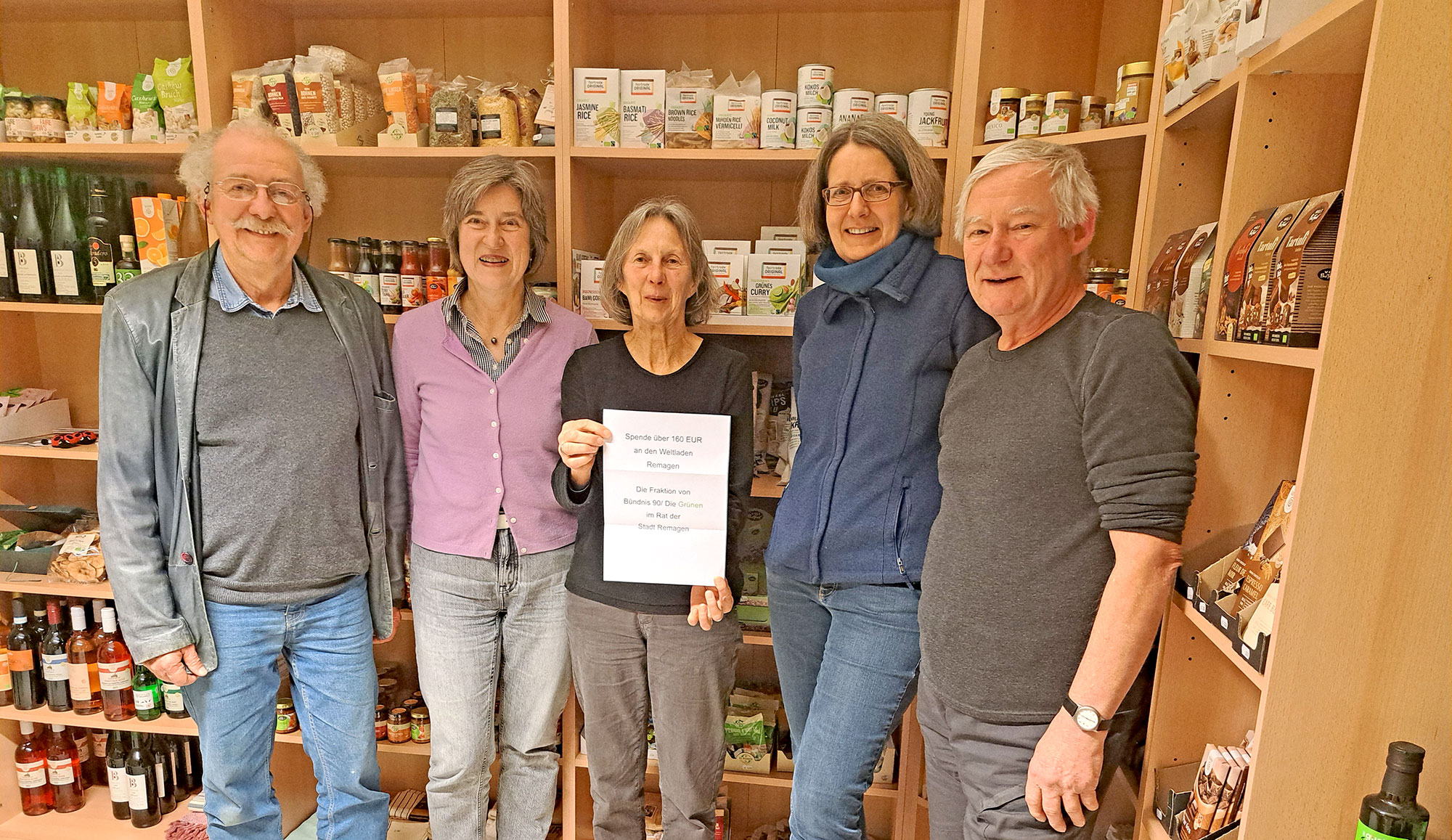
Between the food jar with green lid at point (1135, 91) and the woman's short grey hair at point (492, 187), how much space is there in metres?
1.37

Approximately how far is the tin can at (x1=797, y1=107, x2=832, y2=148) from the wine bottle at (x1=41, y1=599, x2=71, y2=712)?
9.04 feet

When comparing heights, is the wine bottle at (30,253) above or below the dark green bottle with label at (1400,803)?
above

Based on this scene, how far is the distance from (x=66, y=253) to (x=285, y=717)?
156 centimetres

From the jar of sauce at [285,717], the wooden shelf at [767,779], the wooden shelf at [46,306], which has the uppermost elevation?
the wooden shelf at [46,306]

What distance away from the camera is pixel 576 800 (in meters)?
2.33

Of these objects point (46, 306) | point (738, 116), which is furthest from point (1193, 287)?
point (46, 306)

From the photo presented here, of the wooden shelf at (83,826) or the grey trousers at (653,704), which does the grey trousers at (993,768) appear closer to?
the grey trousers at (653,704)

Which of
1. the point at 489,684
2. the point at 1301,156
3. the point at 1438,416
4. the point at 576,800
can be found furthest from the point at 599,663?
the point at 1301,156

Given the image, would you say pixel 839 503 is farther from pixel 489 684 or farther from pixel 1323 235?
pixel 489 684

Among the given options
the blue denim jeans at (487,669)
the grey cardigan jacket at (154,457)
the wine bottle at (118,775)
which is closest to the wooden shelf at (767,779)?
the blue denim jeans at (487,669)

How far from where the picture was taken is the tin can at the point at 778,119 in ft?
6.61

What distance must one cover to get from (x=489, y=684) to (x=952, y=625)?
1.22 meters

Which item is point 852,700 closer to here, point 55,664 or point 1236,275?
point 1236,275

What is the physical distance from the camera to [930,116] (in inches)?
77.7
